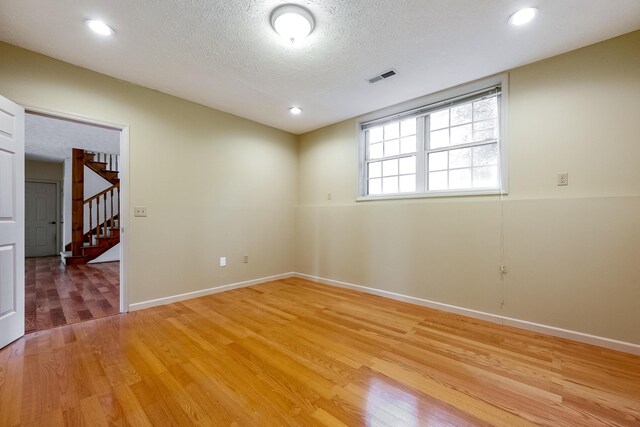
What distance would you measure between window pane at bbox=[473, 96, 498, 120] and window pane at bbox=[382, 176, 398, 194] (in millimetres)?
1174

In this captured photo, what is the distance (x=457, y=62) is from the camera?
8.42ft

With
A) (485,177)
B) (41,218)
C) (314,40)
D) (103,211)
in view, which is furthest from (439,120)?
(41,218)

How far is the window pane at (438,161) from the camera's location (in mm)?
3225

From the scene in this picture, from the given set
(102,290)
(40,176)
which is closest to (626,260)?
(102,290)

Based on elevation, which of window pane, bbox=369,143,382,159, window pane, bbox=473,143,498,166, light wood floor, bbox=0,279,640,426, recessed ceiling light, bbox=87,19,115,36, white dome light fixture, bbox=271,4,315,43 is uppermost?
recessed ceiling light, bbox=87,19,115,36

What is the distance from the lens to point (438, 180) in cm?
329

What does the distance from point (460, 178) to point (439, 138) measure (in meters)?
0.56

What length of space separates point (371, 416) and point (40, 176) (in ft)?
33.4

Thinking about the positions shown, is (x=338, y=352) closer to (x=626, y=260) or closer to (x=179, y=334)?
(x=179, y=334)

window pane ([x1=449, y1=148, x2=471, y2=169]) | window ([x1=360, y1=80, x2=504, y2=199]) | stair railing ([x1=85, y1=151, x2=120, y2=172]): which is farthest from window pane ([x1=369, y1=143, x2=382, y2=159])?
stair railing ([x1=85, y1=151, x2=120, y2=172])

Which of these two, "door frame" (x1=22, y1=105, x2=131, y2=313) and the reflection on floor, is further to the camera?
"door frame" (x1=22, y1=105, x2=131, y2=313)

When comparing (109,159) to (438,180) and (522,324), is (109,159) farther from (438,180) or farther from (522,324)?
(522,324)

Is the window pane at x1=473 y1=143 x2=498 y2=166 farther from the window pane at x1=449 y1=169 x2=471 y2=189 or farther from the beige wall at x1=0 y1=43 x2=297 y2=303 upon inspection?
the beige wall at x1=0 y1=43 x2=297 y2=303

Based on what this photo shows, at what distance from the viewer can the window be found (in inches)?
114
